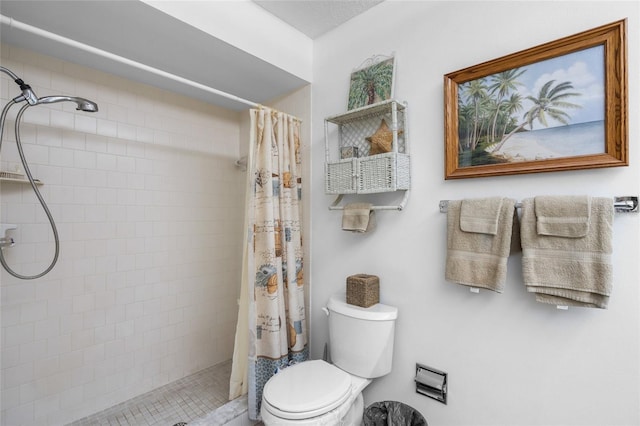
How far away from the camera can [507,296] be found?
1.30 meters

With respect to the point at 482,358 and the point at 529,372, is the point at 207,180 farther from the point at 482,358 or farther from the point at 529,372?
the point at 529,372

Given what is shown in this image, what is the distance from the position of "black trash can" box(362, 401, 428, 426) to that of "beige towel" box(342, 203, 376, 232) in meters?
0.88

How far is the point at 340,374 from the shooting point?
4.83 ft

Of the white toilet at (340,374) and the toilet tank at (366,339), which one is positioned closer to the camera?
the white toilet at (340,374)

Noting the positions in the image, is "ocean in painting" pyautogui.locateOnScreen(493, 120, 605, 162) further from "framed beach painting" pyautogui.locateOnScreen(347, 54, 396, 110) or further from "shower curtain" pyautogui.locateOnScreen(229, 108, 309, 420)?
"shower curtain" pyautogui.locateOnScreen(229, 108, 309, 420)

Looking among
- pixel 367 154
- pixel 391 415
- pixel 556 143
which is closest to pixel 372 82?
pixel 367 154

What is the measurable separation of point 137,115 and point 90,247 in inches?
36.2

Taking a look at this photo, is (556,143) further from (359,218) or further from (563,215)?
(359,218)

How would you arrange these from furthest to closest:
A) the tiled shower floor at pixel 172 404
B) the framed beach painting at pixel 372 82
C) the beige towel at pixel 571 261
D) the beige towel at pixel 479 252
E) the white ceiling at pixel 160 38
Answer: the tiled shower floor at pixel 172 404 < the framed beach painting at pixel 372 82 < the white ceiling at pixel 160 38 < the beige towel at pixel 479 252 < the beige towel at pixel 571 261

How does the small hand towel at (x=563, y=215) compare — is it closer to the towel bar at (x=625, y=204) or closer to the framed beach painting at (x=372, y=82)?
the towel bar at (x=625, y=204)

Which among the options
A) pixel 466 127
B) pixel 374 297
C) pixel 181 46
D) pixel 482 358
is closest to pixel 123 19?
pixel 181 46

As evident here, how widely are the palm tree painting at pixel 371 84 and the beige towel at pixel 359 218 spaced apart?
60cm

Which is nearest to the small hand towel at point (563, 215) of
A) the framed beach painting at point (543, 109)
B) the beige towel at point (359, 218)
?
the framed beach painting at point (543, 109)

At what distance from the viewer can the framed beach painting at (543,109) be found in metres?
1.08
